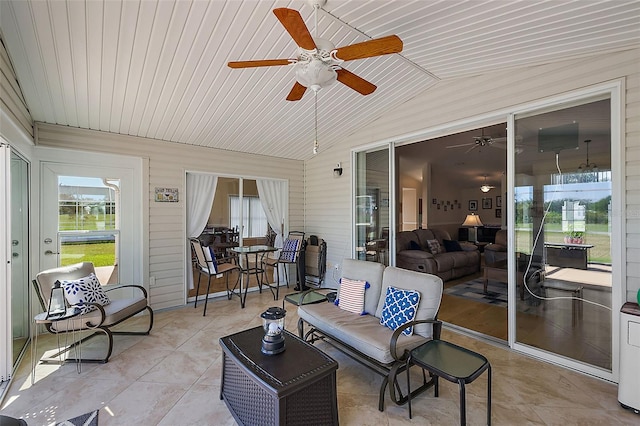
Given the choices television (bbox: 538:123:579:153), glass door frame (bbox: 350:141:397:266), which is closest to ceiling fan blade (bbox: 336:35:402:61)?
television (bbox: 538:123:579:153)

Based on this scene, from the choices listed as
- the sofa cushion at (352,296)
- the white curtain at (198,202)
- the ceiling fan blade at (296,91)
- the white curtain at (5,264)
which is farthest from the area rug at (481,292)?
the white curtain at (5,264)

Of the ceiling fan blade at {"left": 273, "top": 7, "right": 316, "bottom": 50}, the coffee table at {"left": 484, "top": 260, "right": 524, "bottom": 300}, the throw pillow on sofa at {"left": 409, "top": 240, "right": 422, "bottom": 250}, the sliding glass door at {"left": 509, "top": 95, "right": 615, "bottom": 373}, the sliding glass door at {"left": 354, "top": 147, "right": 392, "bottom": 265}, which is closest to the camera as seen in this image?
the ceiling fan blade at {"left": 273, "top": 7, "right": 316, "bottom": 50}

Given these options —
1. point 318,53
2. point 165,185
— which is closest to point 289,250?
point 165,185

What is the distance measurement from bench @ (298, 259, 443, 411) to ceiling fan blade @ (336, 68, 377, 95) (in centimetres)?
176

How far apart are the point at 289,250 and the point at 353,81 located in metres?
3.67

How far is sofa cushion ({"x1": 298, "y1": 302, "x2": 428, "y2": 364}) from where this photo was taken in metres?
2.28

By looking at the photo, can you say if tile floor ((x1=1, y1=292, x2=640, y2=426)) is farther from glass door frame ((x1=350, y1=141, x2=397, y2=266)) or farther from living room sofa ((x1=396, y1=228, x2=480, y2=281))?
living room sofa ((x1=396, y1=228, x2=480, y2=281))

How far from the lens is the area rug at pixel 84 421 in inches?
80.7

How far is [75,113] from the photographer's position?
3473 mm

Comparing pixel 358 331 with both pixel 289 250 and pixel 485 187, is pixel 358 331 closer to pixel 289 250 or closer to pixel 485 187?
pixel 289 250

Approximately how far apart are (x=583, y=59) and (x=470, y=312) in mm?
3233

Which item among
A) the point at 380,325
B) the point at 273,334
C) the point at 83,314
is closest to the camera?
the point at 273,334

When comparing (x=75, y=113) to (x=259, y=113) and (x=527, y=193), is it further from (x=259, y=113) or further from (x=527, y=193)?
(x=527, y=193)

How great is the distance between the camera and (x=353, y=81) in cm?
238
